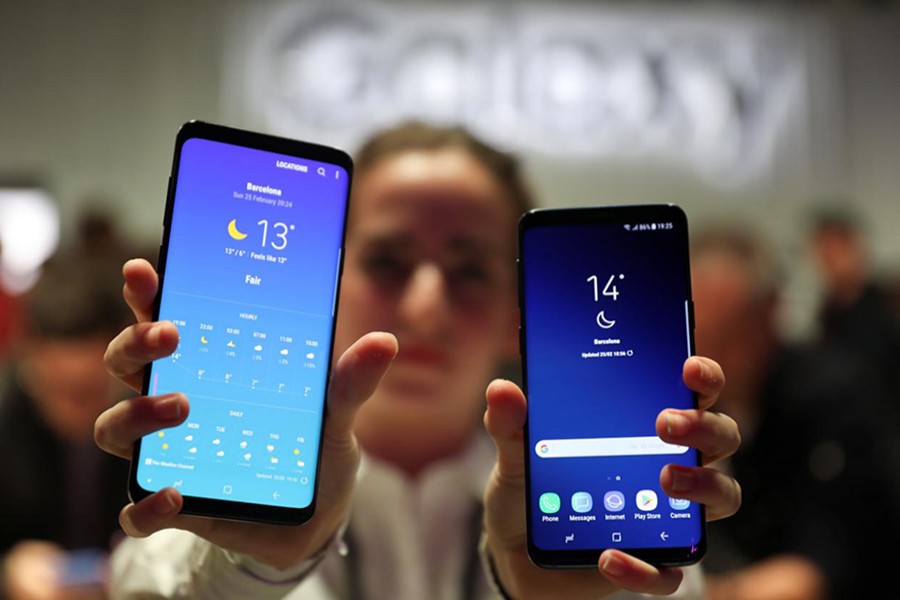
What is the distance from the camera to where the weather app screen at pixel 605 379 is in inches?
19.6

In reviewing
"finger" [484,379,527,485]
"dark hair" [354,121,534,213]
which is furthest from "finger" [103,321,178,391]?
"dark hair" [354,121,534,213]

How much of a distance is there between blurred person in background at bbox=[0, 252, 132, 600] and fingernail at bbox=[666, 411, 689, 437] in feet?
2.25

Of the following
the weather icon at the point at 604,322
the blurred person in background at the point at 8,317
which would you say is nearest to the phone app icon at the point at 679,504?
the weather icon at the point at 604,322

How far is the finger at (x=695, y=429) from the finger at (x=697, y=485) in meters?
0.01

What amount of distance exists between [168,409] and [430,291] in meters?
0.27

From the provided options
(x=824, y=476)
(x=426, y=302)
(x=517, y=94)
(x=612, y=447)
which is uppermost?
(x=517, y=94)

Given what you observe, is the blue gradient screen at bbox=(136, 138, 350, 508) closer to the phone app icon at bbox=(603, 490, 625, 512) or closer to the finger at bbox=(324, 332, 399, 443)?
the finger at bbox=(324, 332, 399, 443)

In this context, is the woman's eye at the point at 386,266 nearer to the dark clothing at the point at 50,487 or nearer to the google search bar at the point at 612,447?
the google search bar at the point at 612,447

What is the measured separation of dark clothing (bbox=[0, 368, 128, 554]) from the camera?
41.3 inches

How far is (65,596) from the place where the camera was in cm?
88

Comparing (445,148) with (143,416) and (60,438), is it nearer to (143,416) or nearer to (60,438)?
(143,416)

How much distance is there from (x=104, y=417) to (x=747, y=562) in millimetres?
787

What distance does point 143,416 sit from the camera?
0.47 meters

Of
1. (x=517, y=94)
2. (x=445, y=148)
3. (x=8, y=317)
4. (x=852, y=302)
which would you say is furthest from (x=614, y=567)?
(x=517, y=94)
